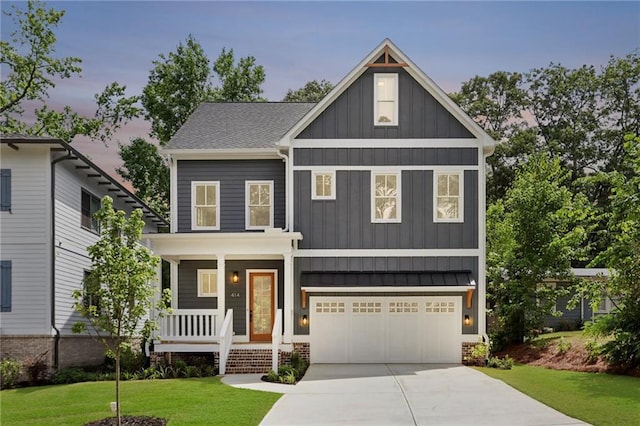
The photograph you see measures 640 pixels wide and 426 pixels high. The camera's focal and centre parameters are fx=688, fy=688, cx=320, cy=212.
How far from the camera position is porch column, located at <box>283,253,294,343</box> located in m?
19.4

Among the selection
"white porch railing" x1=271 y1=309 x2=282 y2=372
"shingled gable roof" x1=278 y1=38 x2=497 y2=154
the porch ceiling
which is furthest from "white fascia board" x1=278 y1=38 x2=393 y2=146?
"white porch railing" x1=271 y1=309 x2=282 y2=372

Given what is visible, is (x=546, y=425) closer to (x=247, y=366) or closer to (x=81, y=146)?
(x=247, y=366)

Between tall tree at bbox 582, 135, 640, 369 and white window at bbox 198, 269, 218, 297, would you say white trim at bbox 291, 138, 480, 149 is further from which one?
white window at bbox 198, 269, 218, 297

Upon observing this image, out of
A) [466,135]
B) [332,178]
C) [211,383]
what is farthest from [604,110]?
[211,383]

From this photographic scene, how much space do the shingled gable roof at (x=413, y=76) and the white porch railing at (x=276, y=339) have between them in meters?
5.10

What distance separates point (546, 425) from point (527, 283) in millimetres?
12014

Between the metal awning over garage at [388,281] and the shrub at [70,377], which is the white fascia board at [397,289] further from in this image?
the shrub at [70,377]

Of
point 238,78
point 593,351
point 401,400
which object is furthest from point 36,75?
point 593,351

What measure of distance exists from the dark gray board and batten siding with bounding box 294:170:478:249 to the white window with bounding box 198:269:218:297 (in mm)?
3292

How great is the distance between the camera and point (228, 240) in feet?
63.7

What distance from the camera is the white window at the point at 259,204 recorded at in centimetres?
2161

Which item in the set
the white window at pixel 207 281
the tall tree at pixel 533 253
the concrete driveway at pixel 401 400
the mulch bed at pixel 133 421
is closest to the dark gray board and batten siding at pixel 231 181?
the white window at pixel 207 281

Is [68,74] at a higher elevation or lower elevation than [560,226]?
higher

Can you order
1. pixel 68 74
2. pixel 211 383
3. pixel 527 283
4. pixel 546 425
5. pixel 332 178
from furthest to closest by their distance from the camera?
pixel 68 74
pixel 527 283
pixel 332 178
pixel 211 383
pixel 546 425
